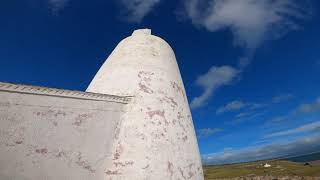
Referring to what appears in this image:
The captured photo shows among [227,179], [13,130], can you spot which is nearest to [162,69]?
[13,130]

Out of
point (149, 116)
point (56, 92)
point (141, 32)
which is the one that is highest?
point (141, 32)

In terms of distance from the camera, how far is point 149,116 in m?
10.8

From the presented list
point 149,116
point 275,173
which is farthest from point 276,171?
point 149,116

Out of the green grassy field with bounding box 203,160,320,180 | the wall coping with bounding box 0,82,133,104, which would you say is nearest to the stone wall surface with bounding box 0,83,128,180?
the wall coping with bounding box 0,82,133,104

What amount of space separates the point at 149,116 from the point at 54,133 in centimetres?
326

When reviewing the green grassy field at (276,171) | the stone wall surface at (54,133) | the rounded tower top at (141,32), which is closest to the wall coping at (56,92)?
the stone wall surface at (54,133)

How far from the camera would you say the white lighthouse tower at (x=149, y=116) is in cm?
1004

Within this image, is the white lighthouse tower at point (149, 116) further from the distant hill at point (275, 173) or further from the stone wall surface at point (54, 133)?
the distant hill at point (275, 173)

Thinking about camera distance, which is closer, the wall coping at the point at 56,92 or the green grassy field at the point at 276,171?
the wall coping at the point at 56,92

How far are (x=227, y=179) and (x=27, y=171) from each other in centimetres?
5886

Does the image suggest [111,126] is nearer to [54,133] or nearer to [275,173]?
[54,133]

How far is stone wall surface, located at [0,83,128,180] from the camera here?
7.75 meters

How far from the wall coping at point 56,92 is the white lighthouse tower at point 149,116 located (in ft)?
1.54

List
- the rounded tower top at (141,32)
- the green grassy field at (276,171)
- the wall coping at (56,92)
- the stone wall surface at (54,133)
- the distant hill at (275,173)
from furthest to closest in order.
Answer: the green grassy field at (276,171)
the distant hill at (275,173)
the rounded tower top at (141,32)
the wall coping at (56,92)
the stone wall surface at (54,133)
